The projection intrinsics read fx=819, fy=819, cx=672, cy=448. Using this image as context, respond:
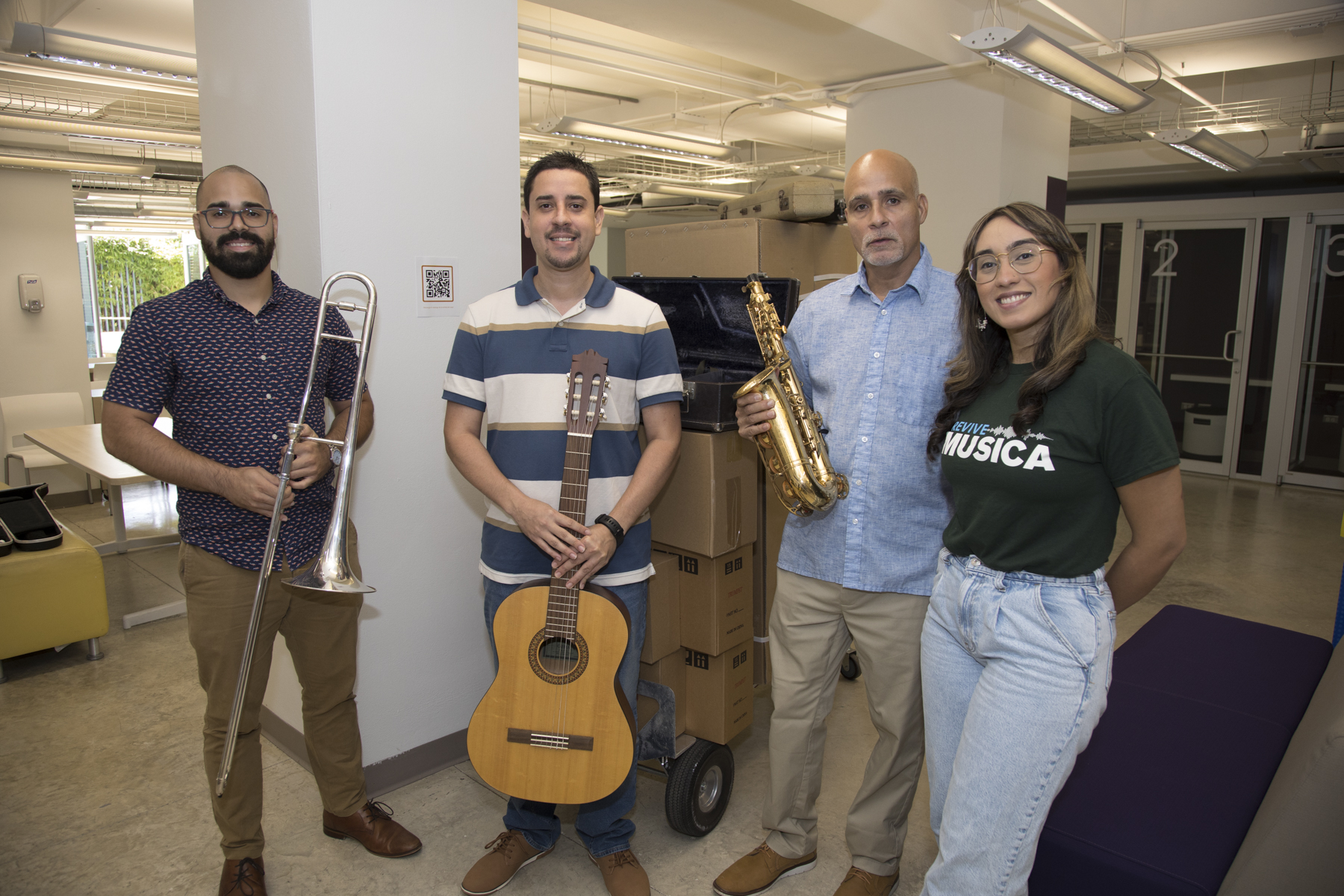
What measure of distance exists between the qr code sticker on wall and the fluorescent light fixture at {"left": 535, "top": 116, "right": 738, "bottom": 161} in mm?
4125

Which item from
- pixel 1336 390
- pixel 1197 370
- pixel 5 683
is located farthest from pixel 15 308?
pixel 1336 390

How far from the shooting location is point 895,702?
214 cm

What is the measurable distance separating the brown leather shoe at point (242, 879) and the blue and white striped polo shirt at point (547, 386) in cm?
103

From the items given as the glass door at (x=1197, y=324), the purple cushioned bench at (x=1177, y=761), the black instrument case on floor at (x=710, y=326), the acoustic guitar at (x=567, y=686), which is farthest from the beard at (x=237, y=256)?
the glass door at (x=1197, y=324)

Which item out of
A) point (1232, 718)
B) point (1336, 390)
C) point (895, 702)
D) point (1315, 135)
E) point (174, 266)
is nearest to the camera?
point (895, 702)

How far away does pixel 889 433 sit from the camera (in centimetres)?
207

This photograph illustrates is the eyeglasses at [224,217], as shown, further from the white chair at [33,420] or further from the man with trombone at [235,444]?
the white chair at [33,420]

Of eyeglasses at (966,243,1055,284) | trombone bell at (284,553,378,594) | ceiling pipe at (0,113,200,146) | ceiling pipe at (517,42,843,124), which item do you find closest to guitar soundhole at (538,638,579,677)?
trombone bell at (284,553,378,594)

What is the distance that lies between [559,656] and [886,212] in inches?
56.2

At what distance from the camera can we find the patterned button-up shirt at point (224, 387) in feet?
6.66

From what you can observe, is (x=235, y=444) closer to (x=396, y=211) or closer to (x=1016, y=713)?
(x=396, y=211)

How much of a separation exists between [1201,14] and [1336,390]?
209 inches

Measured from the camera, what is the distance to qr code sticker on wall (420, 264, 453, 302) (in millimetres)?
2768

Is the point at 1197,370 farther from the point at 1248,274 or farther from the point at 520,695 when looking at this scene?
the point at 520,695
